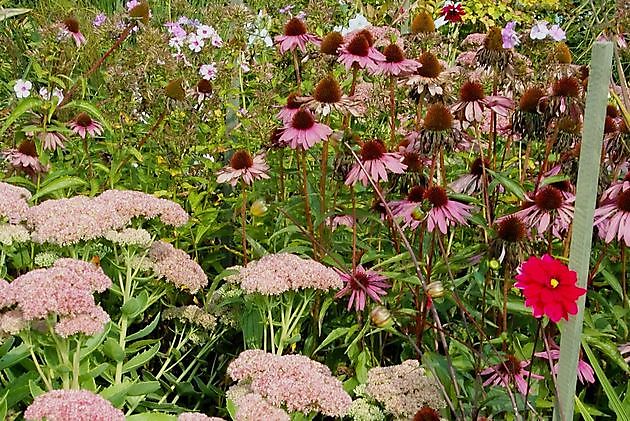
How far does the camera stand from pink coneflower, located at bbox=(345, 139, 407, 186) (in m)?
2.05

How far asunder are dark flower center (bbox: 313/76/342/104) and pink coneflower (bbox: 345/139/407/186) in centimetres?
16

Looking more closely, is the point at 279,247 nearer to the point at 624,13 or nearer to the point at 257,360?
the point at 257,360

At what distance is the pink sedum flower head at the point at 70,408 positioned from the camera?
1.44 m

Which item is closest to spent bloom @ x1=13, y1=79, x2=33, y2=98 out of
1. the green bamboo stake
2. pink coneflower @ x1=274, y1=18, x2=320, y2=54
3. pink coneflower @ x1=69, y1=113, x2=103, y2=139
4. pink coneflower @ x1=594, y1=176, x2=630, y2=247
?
pink coneflower @ x1=69, y1=113, x2=103, y2=139

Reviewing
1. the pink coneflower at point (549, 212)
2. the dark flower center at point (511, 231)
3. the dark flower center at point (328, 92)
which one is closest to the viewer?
the dark flower center at point (511, 231)

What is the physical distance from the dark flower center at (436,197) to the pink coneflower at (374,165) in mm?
97

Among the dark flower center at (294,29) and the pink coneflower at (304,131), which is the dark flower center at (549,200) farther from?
the dark flower center at (294,29)

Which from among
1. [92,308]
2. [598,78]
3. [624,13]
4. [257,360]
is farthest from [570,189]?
[92,308]

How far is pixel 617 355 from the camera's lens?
194cm

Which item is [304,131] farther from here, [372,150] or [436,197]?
[436,197]

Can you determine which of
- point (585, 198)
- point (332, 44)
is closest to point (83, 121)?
point (332, 44)

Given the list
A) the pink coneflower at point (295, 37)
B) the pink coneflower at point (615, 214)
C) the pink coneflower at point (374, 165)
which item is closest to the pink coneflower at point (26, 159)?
the pink coneflower at point (295, 37)

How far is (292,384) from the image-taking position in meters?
1.66

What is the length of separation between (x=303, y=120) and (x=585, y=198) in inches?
33.4
